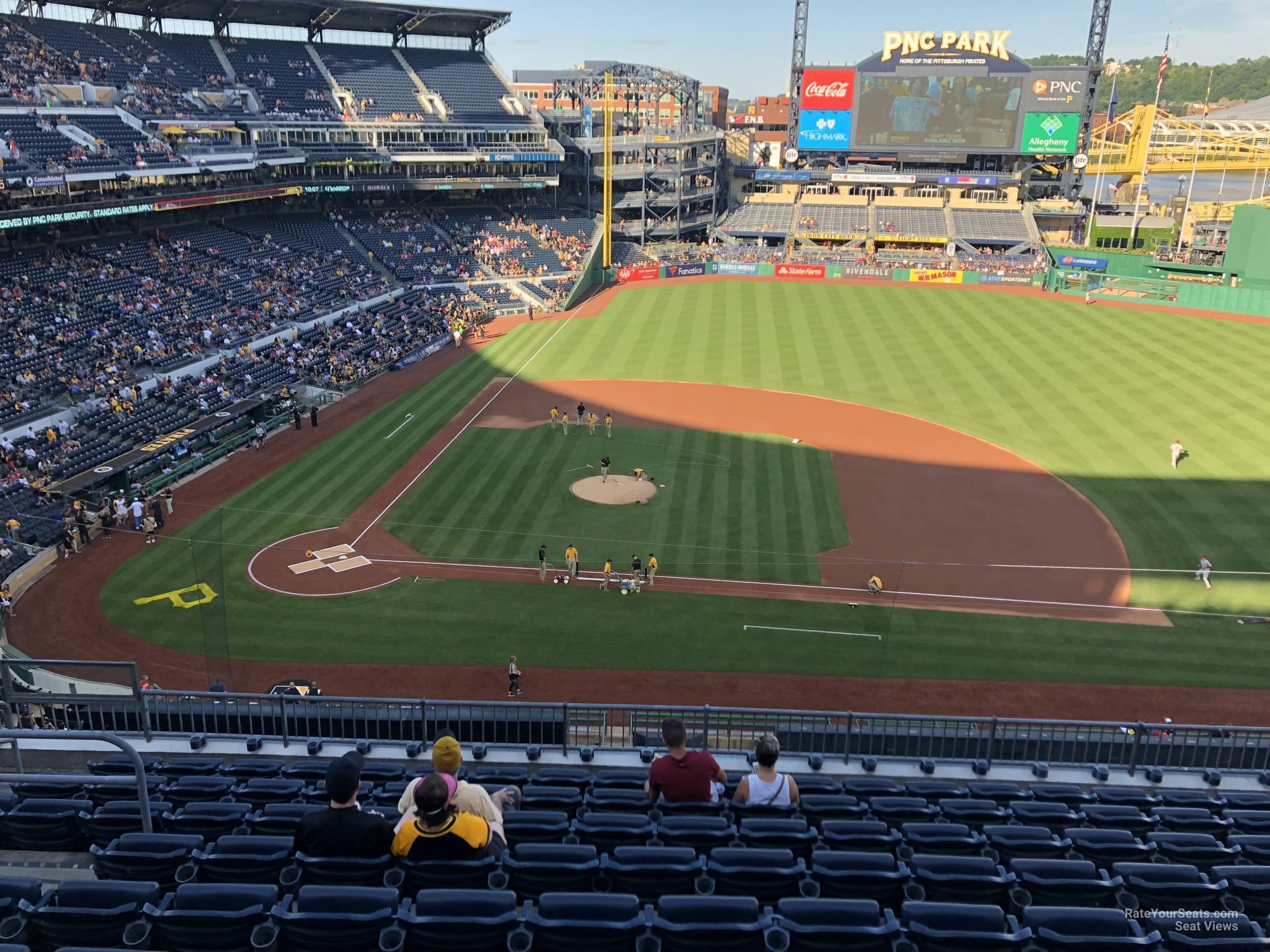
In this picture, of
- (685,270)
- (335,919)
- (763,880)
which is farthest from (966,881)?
(685,270)

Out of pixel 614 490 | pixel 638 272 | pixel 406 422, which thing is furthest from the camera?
pixel 638 272

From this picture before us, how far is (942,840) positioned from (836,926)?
7.86 ft

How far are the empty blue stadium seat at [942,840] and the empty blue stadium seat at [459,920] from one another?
3.93 m

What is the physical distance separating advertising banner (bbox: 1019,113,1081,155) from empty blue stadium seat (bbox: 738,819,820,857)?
291 feet

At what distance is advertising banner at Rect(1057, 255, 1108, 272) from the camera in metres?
76.6

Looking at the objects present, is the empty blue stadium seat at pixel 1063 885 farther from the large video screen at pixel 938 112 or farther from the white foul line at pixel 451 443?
the large video screen at pixel 938 112

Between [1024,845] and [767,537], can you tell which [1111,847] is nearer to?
[1024,845]

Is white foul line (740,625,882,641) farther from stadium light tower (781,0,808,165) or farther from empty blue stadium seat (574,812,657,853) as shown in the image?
stadium light tower (781,0,808,165)

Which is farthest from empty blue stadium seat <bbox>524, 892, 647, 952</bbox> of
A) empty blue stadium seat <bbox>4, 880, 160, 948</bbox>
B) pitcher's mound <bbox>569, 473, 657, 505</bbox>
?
pitcher's mound <bbox>569, 473, 657, 505</bbox>

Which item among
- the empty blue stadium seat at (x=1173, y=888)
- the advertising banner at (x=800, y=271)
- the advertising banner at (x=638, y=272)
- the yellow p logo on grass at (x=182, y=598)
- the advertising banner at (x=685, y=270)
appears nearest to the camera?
the empty blue stadium seat at (x=1173, y=888)

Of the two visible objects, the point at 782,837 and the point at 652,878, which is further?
the point at 782,837

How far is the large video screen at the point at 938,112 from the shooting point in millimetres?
82438

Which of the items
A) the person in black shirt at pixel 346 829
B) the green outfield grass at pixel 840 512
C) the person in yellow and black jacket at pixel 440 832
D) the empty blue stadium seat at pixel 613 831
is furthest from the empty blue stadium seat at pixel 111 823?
the green outfield grass at pixel 840 512

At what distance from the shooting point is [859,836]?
8281 millimetres
